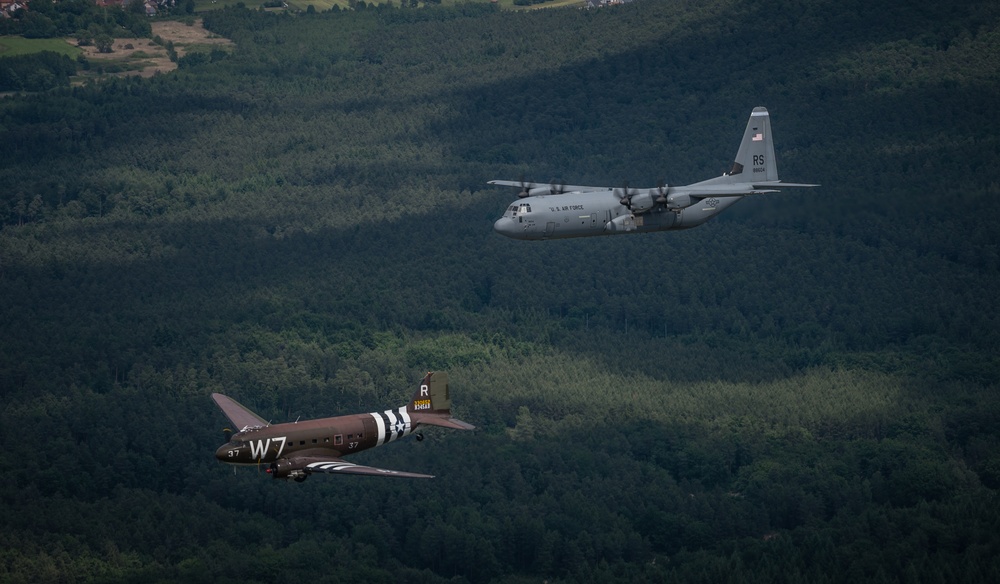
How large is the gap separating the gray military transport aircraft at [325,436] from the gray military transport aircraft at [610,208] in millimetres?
15481

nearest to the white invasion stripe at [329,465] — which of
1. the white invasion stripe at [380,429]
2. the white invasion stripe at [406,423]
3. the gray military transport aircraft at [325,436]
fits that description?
the gray military transport aircraft at [325,436]

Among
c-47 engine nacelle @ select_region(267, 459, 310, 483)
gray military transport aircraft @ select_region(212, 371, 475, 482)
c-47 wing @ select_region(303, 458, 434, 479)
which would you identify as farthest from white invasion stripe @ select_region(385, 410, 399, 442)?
c-47 engine nacelle @ select_region(267, 459, 310, 483)

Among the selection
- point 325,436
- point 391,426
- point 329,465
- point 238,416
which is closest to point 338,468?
point 329,465

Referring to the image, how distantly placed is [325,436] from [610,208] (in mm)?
32757

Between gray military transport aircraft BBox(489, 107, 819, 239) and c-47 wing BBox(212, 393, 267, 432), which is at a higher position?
gray military transport aircraft BBox(489, 107, 819, 239)

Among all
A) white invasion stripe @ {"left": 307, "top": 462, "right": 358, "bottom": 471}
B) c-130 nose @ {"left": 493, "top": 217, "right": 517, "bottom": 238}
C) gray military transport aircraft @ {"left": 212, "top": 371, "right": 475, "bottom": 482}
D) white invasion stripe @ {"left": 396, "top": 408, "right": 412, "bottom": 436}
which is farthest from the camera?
c-130 nose @ {"left": 493, "top": 217, "right": 517, "bottom": 238}

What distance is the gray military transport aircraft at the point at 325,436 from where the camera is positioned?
158 m

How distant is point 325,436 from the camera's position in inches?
6348

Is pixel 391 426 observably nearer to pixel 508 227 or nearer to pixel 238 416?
pixel 238 416

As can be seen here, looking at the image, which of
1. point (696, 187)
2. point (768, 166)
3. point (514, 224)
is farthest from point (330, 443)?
point (768, 166)

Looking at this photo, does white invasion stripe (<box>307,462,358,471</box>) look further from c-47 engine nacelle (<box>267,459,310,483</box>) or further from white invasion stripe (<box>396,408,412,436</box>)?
white invasion stripe (<box>396,408,412,436</box>)

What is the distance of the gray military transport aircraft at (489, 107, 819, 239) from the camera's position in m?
171

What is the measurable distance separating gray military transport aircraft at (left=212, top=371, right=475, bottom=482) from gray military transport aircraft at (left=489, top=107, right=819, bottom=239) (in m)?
15.5

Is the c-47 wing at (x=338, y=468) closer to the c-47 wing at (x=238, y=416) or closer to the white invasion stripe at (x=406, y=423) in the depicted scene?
the c-47 wing at (x=238, y=416)
